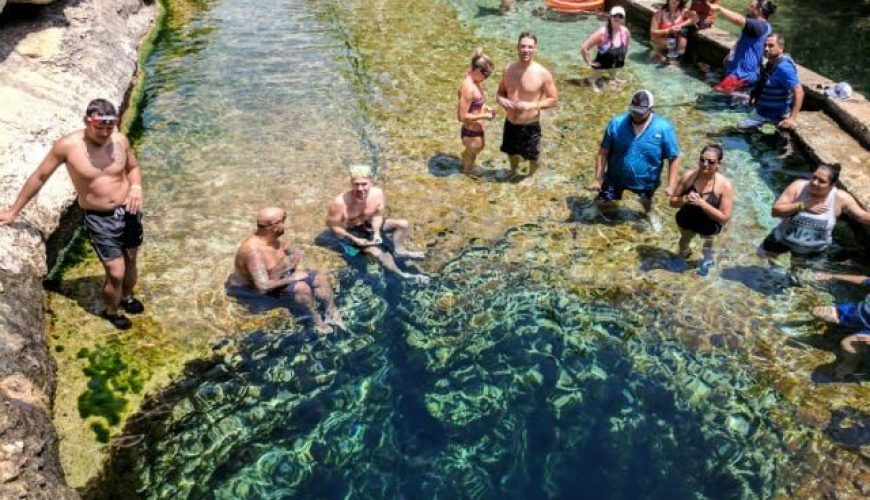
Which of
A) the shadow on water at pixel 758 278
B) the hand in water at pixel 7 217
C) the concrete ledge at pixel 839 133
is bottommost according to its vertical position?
the shadow on water at pixel 758 278

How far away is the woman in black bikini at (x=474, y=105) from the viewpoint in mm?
7941

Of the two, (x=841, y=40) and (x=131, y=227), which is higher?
(x=131, y=227)

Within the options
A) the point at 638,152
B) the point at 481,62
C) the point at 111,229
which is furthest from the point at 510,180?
the point at 111,229

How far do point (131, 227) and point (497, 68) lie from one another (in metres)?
8.92

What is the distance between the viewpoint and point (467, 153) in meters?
8.91

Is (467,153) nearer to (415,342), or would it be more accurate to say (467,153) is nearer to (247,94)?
(415,342)

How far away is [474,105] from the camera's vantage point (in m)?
8.30

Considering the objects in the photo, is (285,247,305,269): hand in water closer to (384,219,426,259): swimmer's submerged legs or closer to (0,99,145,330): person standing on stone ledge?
(384,219,426,259): swimmer's submerged legs

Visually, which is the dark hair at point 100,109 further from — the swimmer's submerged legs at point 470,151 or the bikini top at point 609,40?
the bikini top at point 609,40

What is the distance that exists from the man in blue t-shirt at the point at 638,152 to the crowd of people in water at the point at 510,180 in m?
0.01

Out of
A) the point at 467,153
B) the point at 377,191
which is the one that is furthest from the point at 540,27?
the point at 377,191

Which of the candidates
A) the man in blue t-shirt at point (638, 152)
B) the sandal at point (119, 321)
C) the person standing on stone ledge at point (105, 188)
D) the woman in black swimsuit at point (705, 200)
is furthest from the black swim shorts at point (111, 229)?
the woman in black swimsuit at point (705, 200)

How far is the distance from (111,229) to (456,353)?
3239 millimetres

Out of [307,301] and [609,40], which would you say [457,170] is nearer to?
[307,301]
